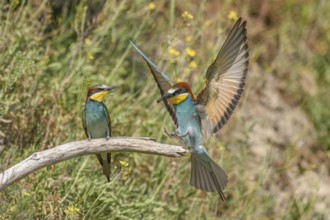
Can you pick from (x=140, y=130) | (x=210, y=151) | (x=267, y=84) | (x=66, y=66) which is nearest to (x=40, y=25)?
(x=66, y=66)

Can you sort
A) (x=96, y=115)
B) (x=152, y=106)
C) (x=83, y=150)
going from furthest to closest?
(x=152, y=106)
(x=96, y=115)
(x=83, y=150)

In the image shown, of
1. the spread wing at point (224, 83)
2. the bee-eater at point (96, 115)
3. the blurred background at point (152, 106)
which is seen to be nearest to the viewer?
the spread wing at point (224, 83)

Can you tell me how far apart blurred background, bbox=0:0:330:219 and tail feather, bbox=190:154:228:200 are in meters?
0.36

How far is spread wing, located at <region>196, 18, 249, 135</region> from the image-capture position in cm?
367

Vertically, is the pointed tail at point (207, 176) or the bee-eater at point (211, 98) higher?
the bee-eater at point (211, 98)

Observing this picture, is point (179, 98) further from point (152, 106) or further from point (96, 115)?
point (152, 106)

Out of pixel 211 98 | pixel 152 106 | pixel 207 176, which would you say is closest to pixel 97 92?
pixel 211 98

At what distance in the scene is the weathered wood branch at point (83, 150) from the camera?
3.27 meters

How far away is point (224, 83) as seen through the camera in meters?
3.78

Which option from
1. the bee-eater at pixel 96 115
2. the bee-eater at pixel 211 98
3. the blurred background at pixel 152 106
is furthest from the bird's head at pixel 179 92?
the blurred background at pixel 152 106

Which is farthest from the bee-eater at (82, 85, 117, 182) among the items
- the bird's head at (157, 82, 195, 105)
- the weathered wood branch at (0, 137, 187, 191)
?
the weathered wood branch at (0, 137, 187, 191)

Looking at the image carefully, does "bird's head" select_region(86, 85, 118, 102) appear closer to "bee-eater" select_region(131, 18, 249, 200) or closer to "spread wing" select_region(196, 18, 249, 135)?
"bee-eater" select_region(131, 18, 249, 200)

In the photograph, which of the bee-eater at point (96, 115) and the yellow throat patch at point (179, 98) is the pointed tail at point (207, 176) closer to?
the yellow throat patch at point (179, 98)

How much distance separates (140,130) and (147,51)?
1.02 meters
